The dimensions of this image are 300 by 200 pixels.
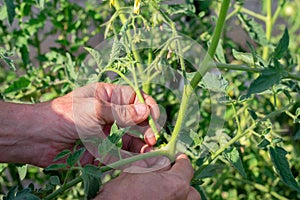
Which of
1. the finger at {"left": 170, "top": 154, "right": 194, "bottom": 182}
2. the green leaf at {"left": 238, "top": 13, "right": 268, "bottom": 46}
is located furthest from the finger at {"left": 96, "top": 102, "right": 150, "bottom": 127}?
the green leaf at {"left": 238, "top": 13, "right": 268, "bottom": 46}

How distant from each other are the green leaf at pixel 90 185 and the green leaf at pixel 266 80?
31 cm

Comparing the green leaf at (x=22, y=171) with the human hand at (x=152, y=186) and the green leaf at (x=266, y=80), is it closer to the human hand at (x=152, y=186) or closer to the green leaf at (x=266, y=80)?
the human hand at (x=152, y=186)

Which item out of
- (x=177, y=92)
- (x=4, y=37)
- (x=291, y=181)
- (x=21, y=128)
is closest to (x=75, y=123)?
(x=21, y=128)

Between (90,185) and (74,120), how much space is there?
1.09 feet

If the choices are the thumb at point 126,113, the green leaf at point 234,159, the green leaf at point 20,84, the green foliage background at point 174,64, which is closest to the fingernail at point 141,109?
the thumb at point 126,113

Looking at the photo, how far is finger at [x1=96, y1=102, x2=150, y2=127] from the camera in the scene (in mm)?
1327

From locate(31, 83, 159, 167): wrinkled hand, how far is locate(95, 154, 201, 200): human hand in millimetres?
180

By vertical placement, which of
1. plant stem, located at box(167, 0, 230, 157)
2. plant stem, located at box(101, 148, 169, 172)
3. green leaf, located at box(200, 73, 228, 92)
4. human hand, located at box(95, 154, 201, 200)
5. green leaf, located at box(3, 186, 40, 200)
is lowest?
human hand, located at box(95, 154, 201, 200)

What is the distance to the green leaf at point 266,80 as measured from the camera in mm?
996

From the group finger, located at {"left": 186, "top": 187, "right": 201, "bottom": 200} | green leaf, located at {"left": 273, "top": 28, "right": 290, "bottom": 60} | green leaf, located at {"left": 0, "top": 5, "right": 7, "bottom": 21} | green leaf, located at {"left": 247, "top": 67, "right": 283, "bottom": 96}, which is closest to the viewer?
green leaf, located at {"left": 247, "top": 67, "right": 283, "bottom": 96}

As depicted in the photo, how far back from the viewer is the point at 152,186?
3.77ft

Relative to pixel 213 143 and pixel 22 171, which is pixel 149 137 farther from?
pixel 22 171

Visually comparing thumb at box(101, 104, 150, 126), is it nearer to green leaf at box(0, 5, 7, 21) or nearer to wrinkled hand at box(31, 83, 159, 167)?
wrinkled hand at box(31, 83, 159, 167)

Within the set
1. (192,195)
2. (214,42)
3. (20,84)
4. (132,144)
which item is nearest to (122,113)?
(132,144)
